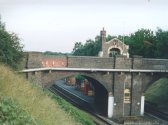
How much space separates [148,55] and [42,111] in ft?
134

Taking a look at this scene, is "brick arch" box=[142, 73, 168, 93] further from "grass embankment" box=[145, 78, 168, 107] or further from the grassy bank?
the grassy bank

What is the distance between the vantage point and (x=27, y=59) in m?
25.9

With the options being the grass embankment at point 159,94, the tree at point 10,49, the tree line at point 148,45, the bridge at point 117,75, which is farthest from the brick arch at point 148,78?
the tree at point 10,49

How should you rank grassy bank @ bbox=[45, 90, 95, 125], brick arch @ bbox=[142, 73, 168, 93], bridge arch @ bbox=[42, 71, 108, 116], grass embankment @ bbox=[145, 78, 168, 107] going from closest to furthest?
grassy bank @ bbox=[45, 90, 95, 125]
bridge arch @ bbox=[42, 71, 108, 116]
brick arch @ bbox=[142, 73, 168, 93]
grass embankment @ bbox=[145, 78, 168, 107]

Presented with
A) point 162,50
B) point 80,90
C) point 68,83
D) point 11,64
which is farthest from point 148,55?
point 11,64

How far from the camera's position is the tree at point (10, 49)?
2078 cm

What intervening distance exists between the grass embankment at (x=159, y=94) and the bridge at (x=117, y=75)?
20.2 ft

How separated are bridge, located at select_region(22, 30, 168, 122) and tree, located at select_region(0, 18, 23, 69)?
543 centimetres

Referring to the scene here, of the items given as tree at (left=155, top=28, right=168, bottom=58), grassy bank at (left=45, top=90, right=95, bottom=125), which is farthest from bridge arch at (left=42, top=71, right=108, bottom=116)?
tree at (left=155, top=28, right=168, bottom=58)

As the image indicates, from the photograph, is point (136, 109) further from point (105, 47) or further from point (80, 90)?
point (80, 90)

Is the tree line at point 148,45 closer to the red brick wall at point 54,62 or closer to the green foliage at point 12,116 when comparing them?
the red brick wall at point 54,62

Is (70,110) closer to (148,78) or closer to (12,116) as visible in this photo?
(12,116)

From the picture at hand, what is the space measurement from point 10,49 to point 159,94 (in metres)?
23.2

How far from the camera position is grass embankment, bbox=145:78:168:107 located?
1480 inches
